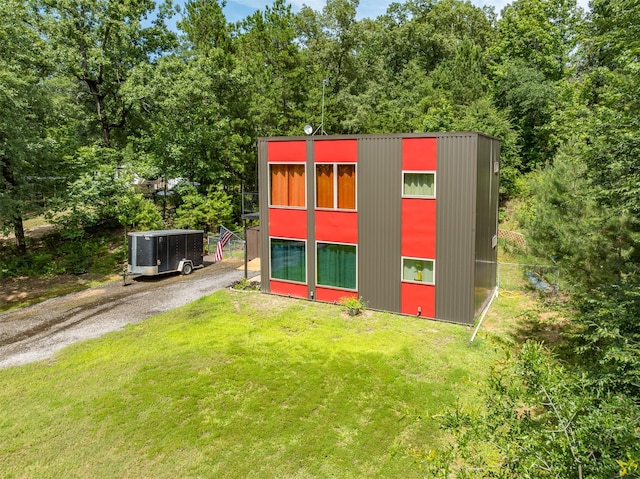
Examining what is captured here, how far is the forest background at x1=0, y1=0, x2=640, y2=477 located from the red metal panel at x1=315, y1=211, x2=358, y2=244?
5767mm

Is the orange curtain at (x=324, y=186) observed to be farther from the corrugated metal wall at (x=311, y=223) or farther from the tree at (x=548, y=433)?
the tree at (x=548, y=433)

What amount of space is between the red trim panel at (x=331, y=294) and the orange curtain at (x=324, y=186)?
3.12 meters

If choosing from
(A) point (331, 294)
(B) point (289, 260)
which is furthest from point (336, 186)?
(A) point (331, 294)

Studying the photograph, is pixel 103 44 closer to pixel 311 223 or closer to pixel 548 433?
pixel 311 223

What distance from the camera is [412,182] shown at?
45.8ft

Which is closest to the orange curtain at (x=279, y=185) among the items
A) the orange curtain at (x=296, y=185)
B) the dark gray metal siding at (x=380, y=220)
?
the orange curtain at (x=296, y=185)

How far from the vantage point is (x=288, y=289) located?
16.6 meters

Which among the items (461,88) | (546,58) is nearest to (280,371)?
(461,88)

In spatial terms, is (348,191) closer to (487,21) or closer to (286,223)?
(286,223)

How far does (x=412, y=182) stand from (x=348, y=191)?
2.33 meters

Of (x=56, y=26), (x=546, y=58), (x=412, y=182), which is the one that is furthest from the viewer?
(x=546, y=58)

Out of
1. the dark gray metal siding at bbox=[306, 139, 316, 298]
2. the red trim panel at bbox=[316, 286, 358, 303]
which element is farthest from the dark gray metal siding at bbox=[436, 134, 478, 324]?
the dark gray metal siding at bbox=[306, 139, 316, 298]

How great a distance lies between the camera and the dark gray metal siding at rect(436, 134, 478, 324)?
12961mm

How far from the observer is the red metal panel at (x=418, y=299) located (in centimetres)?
1397
